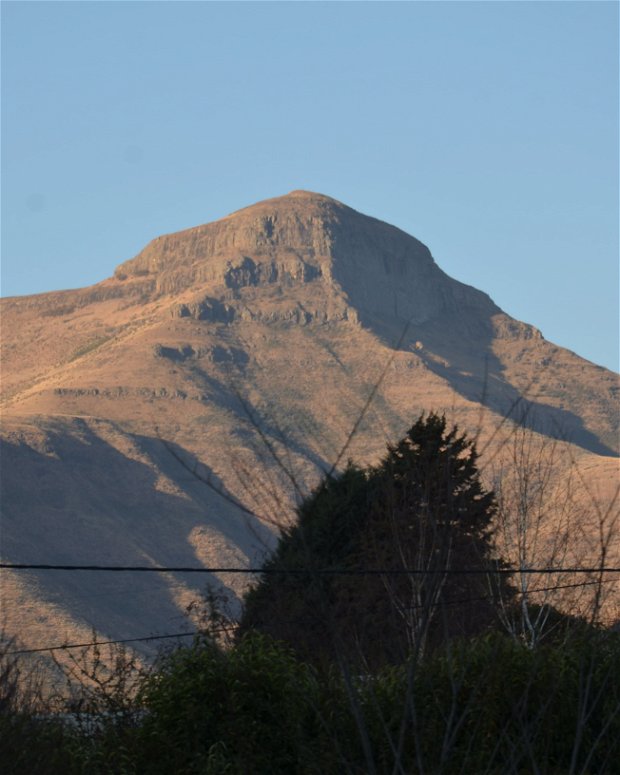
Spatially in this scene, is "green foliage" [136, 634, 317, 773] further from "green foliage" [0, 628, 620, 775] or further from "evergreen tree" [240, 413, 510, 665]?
"evergreen tree" [240, 413, 510, 665]

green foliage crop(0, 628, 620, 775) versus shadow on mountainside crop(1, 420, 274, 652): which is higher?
green foliage crop(0, 628, 620, 775)

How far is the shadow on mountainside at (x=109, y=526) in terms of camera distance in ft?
471

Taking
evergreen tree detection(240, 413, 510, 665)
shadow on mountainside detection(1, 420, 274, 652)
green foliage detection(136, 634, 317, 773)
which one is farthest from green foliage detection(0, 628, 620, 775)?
shadow on mountainside detection(1, 420, 274, 652)

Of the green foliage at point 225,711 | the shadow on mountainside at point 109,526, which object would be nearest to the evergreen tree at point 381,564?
the green foliage at point 225,711

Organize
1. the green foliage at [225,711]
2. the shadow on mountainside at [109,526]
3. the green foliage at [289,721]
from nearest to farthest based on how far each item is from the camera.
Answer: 1. the green foliage at [289,721]
2. the green foliage at [225,711]
3. the shadow on mountainside at [109,526]

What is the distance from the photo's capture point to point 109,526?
172000 millimetres

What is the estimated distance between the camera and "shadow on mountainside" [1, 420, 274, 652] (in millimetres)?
143500

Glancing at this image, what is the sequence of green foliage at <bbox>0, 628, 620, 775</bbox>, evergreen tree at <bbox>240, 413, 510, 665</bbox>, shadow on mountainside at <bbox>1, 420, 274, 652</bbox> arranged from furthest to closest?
shadow on mountainside at <bbox>1, 420, 274, 652</bbox> < evergreen tree at <bbox>240, 413, 510, 665</bbox> < green foliage at <bbox>0, 628, 620, 775</bbox>

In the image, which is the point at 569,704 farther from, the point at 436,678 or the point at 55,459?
the point at 55,459

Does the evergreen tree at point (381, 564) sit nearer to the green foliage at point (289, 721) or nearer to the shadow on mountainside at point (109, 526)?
the green foliage at point (289, 721)

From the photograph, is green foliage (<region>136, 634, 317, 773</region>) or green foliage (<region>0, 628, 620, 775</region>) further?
green foliage (<region>136, 634, 317, 773</region>)

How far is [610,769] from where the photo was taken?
17.1 m

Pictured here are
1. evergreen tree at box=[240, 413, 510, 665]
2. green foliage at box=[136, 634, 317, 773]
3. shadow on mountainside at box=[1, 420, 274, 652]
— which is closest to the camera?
green foliage at box=[136, 634, 317, 773]

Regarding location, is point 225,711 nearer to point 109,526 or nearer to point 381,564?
point 381,564
